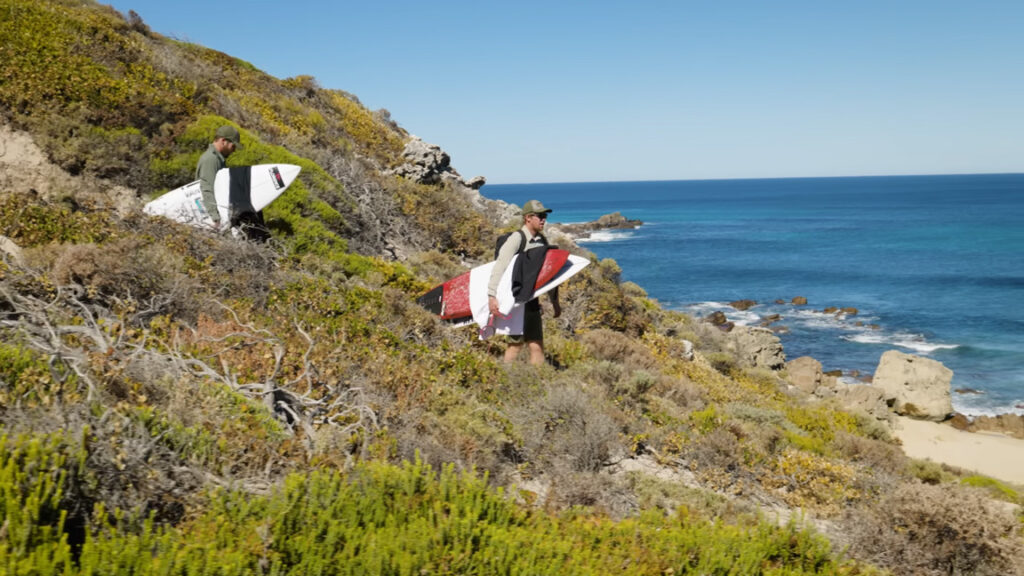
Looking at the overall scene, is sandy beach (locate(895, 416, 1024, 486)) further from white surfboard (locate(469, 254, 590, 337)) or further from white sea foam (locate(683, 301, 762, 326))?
white sea foam (locate(683, 301, 762, 326))

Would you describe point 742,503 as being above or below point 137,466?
below

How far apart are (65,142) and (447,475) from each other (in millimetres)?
10066

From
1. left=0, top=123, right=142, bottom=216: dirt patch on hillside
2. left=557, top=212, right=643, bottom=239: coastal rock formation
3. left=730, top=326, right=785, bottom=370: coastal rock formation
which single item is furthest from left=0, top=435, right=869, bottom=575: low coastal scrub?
left=557, top=212, right=643, bottom=239: coastal rock formation

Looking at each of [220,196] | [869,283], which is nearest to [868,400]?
[220,196]

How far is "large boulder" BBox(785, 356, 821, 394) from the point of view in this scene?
21094 mm

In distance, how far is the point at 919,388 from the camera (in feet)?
68.6

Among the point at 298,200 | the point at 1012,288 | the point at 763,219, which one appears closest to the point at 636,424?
the point at 298,200

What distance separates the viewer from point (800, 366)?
75.9 feet

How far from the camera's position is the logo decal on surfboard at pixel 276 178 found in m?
10.0

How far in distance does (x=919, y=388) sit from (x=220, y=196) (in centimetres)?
2381

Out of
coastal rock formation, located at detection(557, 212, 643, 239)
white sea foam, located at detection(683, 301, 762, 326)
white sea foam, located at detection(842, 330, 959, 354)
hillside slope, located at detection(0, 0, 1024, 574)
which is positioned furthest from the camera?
coastal rock formation, located at detection(557, 212, 643, 239)

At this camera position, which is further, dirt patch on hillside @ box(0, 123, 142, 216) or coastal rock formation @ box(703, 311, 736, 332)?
coastal rock formation @ box(703, 311, 736, 332)

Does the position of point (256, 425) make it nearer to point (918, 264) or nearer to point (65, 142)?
point (65, 142)

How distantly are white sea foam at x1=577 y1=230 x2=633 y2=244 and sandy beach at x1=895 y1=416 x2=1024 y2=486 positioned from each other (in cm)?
5788
